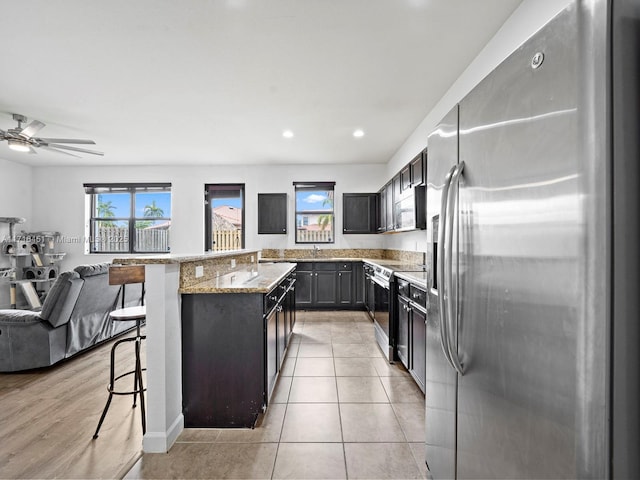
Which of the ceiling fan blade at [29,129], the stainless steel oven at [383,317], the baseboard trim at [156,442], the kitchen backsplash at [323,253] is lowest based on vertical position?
the baseboard trim at [156,442]

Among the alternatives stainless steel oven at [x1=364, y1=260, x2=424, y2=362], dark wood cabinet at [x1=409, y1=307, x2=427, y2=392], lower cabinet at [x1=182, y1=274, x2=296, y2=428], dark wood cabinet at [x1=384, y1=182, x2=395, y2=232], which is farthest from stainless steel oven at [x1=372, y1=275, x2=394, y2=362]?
lower cabinet at [x1=182, y1=274, x2=296, y2=428]

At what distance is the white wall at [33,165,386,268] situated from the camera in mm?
6480

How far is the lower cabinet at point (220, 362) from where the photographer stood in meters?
2.15

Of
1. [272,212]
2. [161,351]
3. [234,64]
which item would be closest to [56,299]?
[161,351]

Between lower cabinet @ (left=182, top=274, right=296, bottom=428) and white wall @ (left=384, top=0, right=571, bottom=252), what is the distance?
2.58m

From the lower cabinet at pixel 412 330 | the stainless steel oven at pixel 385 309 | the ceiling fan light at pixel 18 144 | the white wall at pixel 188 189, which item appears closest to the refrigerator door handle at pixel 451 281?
the lower cabinet at pixel 412 330

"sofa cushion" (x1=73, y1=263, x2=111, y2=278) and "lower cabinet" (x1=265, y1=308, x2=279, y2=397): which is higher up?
"sofa cushion" (x1=73, y1=263, x2=111, y2=278)

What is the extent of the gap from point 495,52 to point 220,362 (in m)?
3.01

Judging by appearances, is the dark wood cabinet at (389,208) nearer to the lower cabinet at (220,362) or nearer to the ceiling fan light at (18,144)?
the lower cabinet at (220,362)

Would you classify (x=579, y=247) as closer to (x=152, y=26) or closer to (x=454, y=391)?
(x=454, y=391)

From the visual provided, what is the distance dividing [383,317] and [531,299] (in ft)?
9.57

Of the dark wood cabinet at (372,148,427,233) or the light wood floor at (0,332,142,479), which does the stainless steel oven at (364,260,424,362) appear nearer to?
the dark wood cabinet at (372,148,427,233)

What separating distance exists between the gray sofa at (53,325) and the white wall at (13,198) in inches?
143

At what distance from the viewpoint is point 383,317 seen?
3.65m
